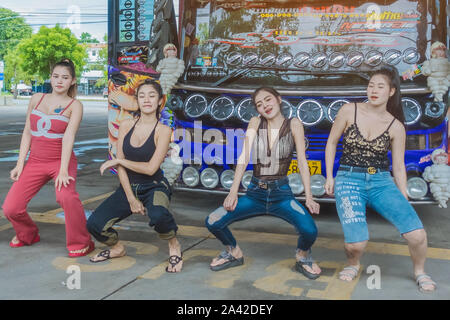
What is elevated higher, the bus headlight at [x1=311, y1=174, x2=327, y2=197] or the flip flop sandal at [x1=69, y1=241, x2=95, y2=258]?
the bus headlight at [x1=311, y1=174, x2=327, y2=197]

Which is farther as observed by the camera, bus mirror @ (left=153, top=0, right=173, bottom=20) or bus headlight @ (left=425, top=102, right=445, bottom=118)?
bus mirror @ (left=153, top=0, right=173, bottom=20)

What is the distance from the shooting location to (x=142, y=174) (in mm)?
4324

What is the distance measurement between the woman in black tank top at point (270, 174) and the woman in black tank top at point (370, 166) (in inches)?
10.5

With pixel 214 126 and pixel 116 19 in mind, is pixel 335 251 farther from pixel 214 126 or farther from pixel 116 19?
pixel 116 19

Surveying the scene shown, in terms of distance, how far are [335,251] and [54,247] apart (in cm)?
243

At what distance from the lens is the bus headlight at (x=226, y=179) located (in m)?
5.74

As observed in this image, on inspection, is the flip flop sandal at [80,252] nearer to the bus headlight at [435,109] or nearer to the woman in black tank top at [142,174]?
the woman in black tank top at [142,174]

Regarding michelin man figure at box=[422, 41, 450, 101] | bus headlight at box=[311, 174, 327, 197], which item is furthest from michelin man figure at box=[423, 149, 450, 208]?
bus headlight at box=[311, 174, 327, 197]

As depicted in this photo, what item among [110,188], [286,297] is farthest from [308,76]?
[110,188]

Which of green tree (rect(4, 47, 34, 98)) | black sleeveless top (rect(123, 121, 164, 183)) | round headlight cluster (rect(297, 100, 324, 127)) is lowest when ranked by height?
black sleeveless top (rect(123, 121, 164, 183))

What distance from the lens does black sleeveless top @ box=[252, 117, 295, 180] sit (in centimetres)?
418

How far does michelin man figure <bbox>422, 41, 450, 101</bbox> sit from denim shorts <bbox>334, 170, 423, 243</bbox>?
1713mm

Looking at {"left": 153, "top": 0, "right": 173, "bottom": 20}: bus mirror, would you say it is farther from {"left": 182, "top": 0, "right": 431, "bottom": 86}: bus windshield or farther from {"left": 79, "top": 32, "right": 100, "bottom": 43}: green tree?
{"left": 79, "top": 32, "right": 100, "bottom": 43}: green tree

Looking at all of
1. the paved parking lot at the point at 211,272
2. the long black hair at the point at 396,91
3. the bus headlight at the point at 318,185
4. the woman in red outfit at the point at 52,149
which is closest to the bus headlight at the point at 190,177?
the paved parking lot at the point at 211,272
